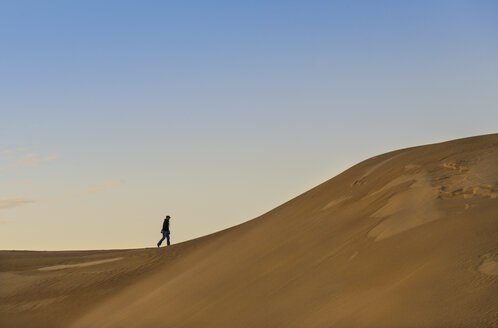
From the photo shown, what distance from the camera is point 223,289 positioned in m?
15.9

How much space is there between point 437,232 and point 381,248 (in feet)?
3.63

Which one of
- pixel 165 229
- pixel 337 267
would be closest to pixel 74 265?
pixel 165 229

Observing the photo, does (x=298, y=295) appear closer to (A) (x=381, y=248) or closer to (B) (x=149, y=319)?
(A) (x=381, y=248)

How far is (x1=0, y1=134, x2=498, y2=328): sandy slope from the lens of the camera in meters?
11.3

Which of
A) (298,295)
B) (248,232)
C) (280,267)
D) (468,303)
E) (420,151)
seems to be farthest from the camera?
(248,232)

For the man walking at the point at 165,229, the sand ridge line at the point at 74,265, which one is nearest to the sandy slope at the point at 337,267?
the sand ridge line at the point at 74,265

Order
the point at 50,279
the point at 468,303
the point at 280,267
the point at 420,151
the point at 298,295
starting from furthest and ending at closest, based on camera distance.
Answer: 1. the point at 50,279
2. the point at 420,151
3. the point at 280,267
4. the point at 298,295
5. the point at 468,303

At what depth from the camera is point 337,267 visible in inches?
548

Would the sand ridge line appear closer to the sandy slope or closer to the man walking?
the sandy slope

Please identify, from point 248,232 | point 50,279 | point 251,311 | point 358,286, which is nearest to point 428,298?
point 358,286

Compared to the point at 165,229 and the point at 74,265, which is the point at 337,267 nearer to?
the point at 165,229

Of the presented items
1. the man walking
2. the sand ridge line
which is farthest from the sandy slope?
the man walking

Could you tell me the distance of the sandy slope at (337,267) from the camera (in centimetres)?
1126

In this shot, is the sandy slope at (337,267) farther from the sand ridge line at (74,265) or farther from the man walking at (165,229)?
the man walking at (165,229)
